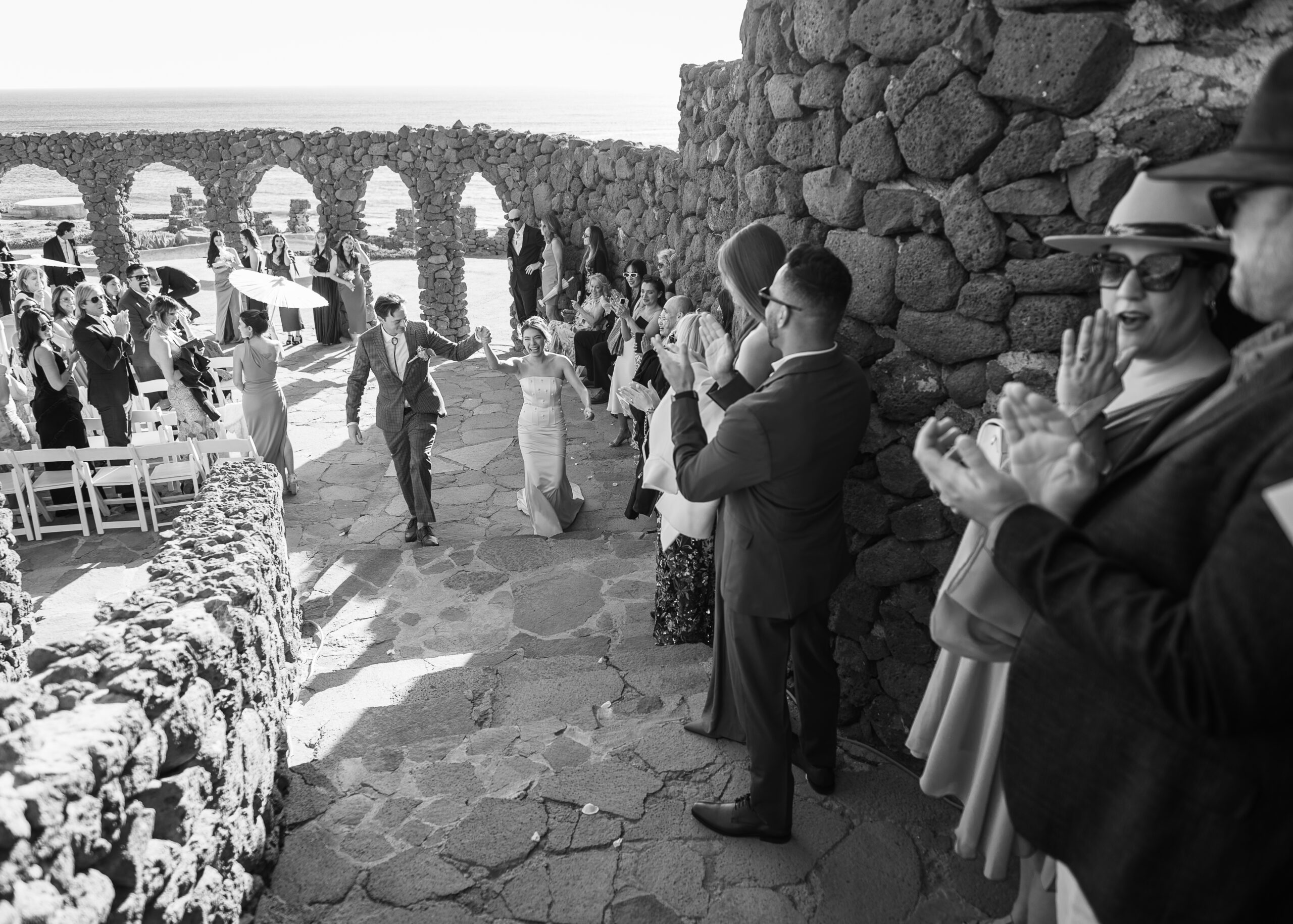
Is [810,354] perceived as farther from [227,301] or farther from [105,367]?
[227,301]

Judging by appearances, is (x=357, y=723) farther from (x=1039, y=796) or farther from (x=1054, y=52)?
(x=1054, y=52)

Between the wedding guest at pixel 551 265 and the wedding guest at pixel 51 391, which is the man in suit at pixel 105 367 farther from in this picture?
the wedding guest at pixel 551 265

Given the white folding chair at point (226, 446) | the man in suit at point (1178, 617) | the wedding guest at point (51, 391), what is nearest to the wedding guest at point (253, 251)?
the wedding guest at point (51, 391)

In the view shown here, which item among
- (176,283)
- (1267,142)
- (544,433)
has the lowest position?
(544,433)

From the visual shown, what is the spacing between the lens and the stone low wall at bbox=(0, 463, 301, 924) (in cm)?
175

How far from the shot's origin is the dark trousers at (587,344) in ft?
32.4

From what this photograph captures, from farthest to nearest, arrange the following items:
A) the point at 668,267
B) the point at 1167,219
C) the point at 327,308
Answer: the point at 327,308 < the point at 668,267 < the point at 1167,219

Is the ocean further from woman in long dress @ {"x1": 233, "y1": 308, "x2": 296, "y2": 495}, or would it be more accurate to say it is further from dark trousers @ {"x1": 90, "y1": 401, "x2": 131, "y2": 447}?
dark trousers @ {"x1": 90, "y1": 401, "x2": 131, "y2": 447}

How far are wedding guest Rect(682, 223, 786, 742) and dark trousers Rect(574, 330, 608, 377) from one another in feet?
21.9

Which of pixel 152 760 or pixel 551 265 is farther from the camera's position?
pixel 551 265

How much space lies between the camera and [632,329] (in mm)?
7887

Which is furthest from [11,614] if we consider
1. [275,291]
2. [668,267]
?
[668,267]

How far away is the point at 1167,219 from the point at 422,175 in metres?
14.3

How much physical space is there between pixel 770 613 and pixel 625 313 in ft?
18.2
